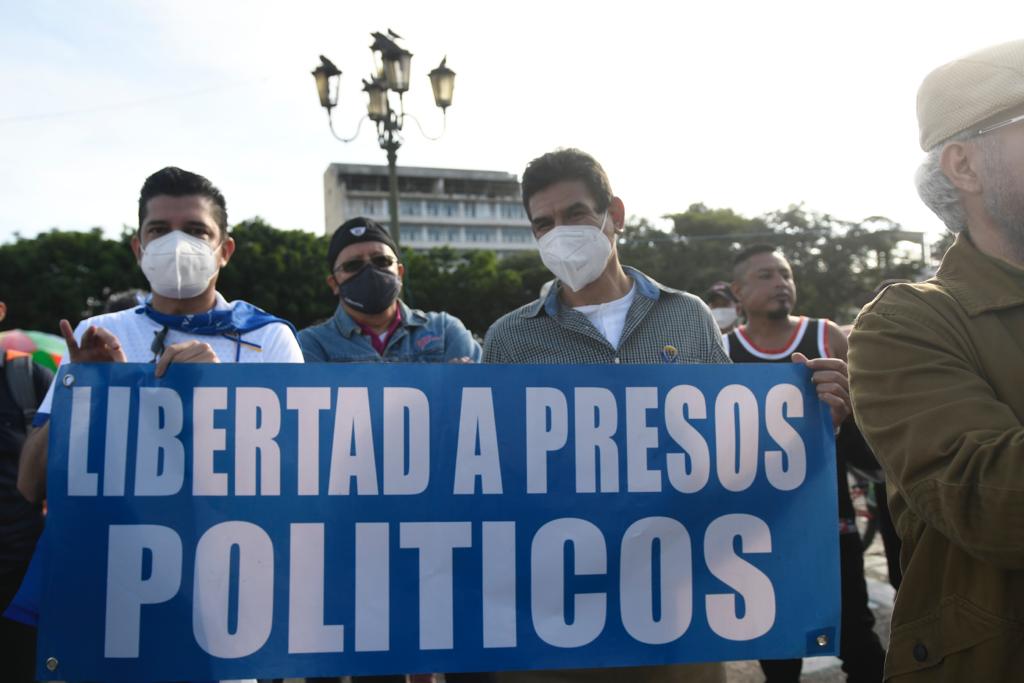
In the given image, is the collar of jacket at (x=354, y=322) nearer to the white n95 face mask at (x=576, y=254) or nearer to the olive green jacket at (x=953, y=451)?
the white n95 face mask at (x=576, y=254)

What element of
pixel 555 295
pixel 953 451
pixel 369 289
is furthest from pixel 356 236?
pixel 953 451

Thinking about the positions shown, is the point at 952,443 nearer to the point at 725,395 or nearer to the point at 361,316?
the point at 725,395

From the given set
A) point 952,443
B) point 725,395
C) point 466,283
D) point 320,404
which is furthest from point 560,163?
point 466,283

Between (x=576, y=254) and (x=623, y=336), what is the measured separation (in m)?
0.32

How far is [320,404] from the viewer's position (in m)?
2.01

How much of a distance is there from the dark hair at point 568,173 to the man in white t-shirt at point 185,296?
966mm

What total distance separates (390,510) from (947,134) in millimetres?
1563

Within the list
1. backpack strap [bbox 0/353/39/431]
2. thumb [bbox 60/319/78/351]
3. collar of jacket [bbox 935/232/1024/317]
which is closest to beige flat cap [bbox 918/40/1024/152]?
collar of jacket [bbox 935/232/1024/317]

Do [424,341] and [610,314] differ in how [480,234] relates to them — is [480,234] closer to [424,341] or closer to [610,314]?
[424,341]

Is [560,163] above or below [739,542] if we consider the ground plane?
above

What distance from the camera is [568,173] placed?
2.54 meters

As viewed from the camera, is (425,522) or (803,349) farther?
(803,349)

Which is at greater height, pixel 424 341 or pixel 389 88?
pixel 389 88

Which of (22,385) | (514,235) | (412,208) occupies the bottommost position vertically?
(22,385)
